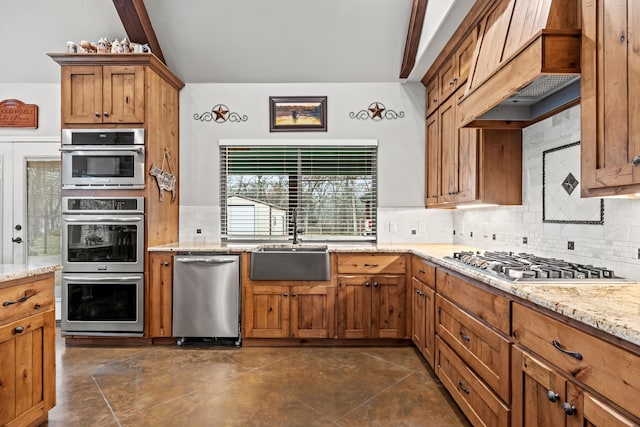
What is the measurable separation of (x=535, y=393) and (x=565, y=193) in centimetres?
131

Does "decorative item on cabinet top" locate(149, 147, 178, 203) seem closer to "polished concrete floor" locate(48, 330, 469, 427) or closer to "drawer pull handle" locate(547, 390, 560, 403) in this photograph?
"polished concrete floor" locate(48, 330, 469, 427)

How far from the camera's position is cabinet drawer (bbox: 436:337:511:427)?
174 centimetres

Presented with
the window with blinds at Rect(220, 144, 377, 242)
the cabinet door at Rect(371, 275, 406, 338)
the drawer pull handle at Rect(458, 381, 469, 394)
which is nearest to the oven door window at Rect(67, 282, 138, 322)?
the window with blinds at Rect(220, 144, 377, 242)

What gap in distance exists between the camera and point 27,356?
1930 millimetres

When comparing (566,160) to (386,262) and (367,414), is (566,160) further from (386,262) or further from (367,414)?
(367,414)

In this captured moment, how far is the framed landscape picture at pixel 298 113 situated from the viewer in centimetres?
401

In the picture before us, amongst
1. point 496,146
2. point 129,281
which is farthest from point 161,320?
point 496,146

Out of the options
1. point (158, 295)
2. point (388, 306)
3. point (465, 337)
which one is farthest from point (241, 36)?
point (465, 337)

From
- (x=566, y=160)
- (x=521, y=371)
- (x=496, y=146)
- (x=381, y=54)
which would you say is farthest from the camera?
(x=381, y=54)

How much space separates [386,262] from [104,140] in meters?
2.80

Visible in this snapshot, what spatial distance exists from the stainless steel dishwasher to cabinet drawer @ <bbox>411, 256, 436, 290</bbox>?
5.19 feet

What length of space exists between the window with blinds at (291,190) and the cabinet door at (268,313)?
822mm

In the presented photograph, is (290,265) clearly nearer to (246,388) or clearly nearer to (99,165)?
(246,388)

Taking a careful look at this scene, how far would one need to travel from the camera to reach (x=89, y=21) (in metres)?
3.55
